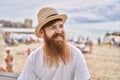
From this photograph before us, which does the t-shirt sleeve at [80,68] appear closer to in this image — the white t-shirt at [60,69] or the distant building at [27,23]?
the white t-shirt at [60,69]

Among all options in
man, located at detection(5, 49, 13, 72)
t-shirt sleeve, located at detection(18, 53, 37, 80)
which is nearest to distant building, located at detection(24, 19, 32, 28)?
man, located at detection(5, 49, 13, 72)

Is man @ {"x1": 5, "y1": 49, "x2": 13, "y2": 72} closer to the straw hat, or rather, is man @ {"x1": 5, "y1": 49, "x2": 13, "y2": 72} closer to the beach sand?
the beach sand

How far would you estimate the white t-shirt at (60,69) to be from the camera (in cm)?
117

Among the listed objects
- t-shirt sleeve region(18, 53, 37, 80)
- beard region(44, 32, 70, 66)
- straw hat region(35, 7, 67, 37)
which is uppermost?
straw hat region(35, 7, 67, 37)

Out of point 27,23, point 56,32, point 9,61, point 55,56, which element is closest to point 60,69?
point 55,56

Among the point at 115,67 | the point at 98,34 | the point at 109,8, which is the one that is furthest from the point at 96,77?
the point at 109,8

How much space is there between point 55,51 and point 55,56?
0.02 metres

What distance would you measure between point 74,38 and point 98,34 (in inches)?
9.6

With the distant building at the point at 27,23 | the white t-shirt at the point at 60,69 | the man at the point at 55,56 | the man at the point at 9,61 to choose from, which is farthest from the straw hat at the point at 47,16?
the man at the point at 9,61

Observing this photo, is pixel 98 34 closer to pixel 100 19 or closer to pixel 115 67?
pixel 100 19

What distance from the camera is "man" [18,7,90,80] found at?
1.16m

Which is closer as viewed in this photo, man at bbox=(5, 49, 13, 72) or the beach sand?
the beach sand

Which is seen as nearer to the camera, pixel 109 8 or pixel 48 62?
pixel 48 62

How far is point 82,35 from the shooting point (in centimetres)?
246
